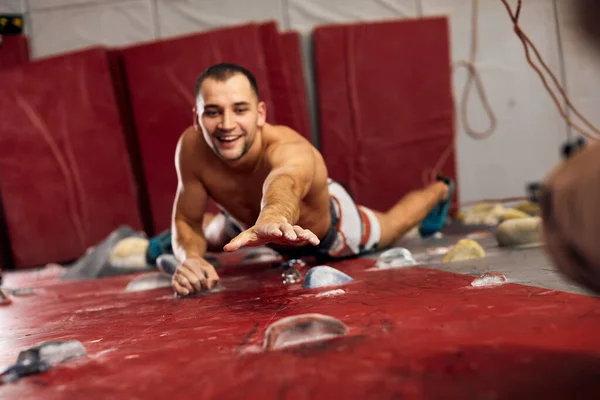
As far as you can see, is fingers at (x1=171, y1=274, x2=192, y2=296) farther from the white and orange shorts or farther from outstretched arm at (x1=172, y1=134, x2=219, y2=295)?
the white and orange shorts

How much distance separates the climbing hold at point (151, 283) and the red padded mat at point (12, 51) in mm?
2697

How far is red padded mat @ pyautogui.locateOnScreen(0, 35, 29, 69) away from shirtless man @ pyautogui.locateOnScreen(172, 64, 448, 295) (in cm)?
257

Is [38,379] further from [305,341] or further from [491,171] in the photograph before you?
[491,171]

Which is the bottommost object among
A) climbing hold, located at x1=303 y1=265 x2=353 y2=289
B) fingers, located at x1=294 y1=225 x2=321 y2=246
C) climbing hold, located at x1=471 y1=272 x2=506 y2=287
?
climbing hold, located at x1=303 y1=265 x2=353 y2=289

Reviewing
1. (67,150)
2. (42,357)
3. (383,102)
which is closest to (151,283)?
(42,357)

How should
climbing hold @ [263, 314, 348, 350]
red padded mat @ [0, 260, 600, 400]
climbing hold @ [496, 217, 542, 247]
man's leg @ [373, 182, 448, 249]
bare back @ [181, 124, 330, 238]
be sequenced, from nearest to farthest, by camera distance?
1. red padded mat @ [0, 260, 600, 400]
2. climbing hold @ [263, 314, 348, 350]
3. bare back @ [181, 124, 330, 238]
4. climbing hold @ [496, 217, 542, 247]
5. man's leg @ [373, 182, 448, 249]

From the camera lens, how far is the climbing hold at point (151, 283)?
218 cm

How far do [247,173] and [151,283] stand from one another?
1.72ft

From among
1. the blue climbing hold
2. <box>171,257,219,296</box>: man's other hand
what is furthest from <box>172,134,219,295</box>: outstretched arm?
the blue climbing hold

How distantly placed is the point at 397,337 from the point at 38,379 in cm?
56

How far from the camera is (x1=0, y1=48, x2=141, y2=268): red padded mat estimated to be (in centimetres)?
405

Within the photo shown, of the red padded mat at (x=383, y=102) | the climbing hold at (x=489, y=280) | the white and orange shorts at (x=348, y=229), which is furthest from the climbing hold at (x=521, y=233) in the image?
the red padded mat at (x=383, y=102)

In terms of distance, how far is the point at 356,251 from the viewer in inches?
97.4

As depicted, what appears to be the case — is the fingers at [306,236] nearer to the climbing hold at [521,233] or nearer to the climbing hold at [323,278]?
the climbing hold at [323,278]
